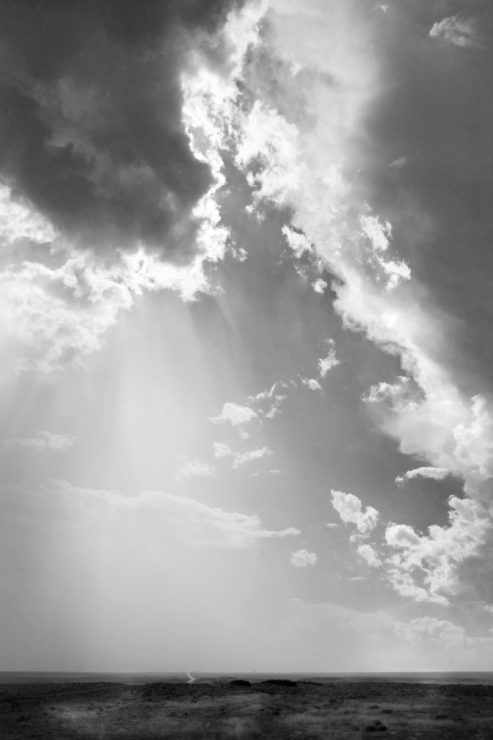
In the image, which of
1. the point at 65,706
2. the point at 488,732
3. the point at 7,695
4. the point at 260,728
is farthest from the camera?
the point at 7,695

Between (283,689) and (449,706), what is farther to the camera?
(283,689)

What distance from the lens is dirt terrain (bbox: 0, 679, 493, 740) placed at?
119 ft

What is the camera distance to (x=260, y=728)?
37.1 m

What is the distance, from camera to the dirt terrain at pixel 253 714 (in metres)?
36.2

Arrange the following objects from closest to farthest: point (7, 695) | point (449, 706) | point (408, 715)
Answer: point (408, 715)
point (449, 706)
point (7, 695)

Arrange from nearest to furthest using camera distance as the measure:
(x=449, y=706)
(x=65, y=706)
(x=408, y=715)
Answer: (x=408, y=715) → (x=449, y=706) → (x=65, y=706)

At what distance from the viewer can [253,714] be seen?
136 ft

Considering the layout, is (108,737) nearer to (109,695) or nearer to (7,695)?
(109,695)

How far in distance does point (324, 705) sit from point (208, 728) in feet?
42.4

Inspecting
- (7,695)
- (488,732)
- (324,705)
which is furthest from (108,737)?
(7,695)

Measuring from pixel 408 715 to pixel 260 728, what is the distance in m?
12.4

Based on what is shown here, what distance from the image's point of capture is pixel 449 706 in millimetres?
45125

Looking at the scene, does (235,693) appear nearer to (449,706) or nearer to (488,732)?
(449,706)

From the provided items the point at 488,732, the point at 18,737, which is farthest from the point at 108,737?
the point at 488,732
